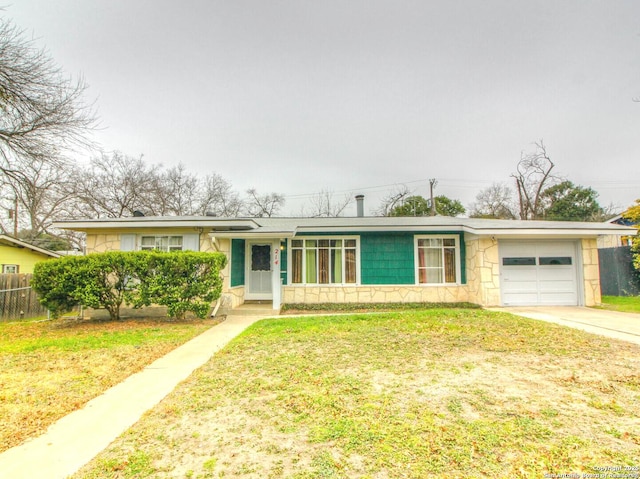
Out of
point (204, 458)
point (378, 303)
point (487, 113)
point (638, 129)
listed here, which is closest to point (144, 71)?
point (378, 303)

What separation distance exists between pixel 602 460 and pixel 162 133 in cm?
1787

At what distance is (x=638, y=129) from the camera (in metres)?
14.5

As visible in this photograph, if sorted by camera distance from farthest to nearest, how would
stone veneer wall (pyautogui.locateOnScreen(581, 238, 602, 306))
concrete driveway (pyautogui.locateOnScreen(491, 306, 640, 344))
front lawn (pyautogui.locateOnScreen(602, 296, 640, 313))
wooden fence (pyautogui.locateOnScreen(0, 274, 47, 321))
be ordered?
wooden fence (pyautogui.locateOnScreen(0, 274, 47, 321)) → stone veneer wall (pyautogui.locateOnScreen(581, 238, 602, 306)) → front lawn (pyautogui.locateOnScreen(602, 296, 640, 313)) → concrete driveway (pyautogui.locateOnScreen(491, 306, 640, 344))

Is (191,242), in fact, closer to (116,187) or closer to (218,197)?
(116,187)

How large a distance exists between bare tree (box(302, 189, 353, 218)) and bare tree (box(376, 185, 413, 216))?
11.7 feet

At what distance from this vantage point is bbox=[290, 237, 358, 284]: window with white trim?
11.4 m

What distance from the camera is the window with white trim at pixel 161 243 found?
10359 millimetres

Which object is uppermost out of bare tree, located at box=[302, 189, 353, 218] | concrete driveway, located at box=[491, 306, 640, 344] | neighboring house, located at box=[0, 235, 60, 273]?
bare tree, located at box=[302, 189, 353, 218]

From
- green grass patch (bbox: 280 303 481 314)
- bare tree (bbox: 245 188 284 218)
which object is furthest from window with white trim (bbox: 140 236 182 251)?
bare tree (bbox: 245 188 284 218)

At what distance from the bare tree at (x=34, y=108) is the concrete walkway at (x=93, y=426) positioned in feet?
25.7

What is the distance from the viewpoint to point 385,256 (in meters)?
11.3

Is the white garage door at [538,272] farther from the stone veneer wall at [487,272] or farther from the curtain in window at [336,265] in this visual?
the curtain in window at [336,265]

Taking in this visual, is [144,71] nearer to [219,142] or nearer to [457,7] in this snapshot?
[219,142]

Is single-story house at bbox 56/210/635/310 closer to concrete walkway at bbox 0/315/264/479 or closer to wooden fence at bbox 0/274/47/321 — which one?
wooden fence at bbox 0/274/47/321
